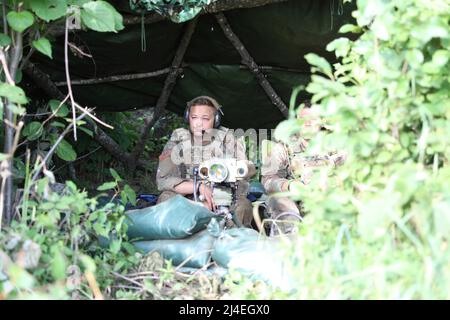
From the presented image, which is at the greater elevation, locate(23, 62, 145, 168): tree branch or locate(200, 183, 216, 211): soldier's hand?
locate(23, 62, 145, 168): tree branch

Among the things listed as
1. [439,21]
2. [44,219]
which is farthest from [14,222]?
[439,21]

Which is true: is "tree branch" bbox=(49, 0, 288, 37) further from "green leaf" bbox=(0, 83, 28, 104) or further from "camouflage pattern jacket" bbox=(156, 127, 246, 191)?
"green leaf" bbox=(0, 83, 28, 104)

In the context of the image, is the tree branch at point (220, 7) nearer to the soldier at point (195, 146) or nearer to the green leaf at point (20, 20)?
the soldier at point (195, 146)

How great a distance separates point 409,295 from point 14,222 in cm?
181

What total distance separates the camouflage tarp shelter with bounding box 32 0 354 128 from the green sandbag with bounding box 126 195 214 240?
129 cm

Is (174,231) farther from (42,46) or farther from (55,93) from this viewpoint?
(55,93)

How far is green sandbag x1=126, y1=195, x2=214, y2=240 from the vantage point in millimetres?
3848

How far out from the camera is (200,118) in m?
5.07

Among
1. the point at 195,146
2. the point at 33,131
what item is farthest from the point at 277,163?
the point at 33,131

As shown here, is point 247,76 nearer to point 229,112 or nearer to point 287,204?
point 229,112

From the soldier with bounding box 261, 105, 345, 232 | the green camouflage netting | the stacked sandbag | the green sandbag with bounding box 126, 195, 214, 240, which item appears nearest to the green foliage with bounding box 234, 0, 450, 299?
the stacked sandbag

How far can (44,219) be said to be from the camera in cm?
282

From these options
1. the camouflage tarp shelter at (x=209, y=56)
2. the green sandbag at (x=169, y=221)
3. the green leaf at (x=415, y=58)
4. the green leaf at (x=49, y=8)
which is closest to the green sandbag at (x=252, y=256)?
the green sandbag at (x=169, y=221)

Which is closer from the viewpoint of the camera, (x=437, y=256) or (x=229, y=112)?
(x=437, y=256)
